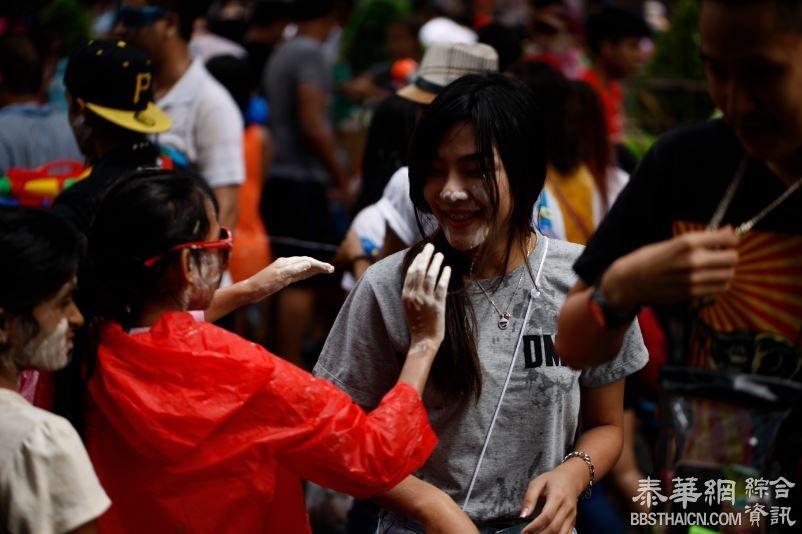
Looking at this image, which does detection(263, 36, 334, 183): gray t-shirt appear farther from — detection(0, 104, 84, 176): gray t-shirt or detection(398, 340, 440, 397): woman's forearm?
detection(398, 340, 440, 397): woman's forearm

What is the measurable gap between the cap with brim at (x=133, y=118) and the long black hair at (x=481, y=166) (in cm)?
148

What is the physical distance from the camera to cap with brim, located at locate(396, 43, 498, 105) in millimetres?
4488

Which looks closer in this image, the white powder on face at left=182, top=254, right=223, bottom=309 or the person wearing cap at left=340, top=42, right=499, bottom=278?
the white powder on face at left=182, top=254, right=223, bottom=309

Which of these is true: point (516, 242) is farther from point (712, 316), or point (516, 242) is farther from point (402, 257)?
point (712, 316)

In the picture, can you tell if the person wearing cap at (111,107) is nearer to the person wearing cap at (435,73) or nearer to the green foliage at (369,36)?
the person wearing cap at (435,73)

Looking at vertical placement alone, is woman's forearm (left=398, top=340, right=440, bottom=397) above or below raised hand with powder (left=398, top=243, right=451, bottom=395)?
below

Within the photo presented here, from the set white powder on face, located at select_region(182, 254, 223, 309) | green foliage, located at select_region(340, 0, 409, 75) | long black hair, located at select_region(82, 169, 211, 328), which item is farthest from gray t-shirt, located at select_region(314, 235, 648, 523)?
green foliage, located at select_region(340, 0, 409, 75)

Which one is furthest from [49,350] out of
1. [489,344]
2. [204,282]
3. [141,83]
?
[141,83]

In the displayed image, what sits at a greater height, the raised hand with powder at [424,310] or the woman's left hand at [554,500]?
the raised hand with powder at [424,310]

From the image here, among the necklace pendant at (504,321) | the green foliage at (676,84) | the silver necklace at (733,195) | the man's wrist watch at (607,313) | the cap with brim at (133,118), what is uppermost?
the silver necklace at (733,195)

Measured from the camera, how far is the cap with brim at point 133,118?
13.1 feet

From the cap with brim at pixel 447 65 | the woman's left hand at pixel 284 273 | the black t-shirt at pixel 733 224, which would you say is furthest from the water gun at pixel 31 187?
the black t-shirt at pixel 733 224

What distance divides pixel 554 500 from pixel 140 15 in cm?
354

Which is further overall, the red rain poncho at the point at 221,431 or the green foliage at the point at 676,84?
the green foliage at the point at 676,84
